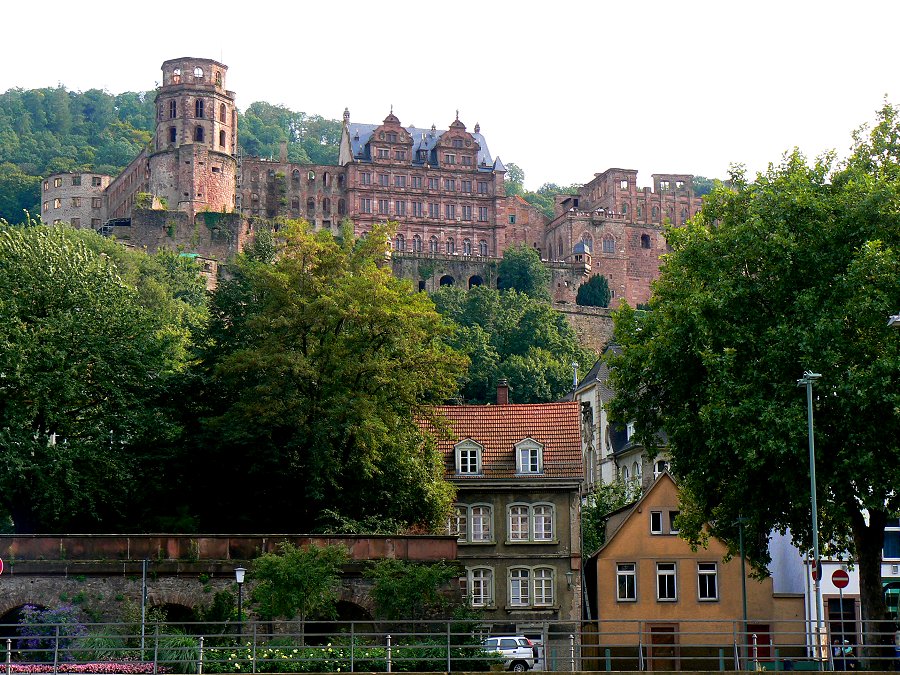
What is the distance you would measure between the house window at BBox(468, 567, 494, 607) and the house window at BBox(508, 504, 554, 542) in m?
1.57

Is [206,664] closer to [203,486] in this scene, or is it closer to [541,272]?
[203,486]

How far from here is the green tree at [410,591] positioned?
4312cm

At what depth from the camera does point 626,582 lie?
2174 inches

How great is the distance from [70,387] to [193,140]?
9766cm

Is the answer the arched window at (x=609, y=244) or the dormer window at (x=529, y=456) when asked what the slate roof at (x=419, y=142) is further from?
the dormer window at (x=529, y=456)

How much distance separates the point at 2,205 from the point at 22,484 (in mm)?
144174

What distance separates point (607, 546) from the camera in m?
55.2

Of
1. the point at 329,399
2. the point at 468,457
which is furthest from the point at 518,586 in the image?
the point at 329,399

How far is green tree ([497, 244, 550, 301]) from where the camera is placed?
148 meters

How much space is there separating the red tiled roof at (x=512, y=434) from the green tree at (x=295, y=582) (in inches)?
585

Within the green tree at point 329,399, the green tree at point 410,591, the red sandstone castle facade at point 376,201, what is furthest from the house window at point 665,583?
the red sandstone castle facade at point 376,201

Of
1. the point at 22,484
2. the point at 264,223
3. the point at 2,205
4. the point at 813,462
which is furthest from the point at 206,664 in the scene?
the point at 2,205

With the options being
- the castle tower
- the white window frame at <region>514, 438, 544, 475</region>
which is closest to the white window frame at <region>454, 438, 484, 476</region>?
the white window frame at <region>514, 438, 544, 475</region>

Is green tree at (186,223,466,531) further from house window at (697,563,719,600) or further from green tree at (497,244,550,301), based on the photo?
green tree at (497,244,550,301)
